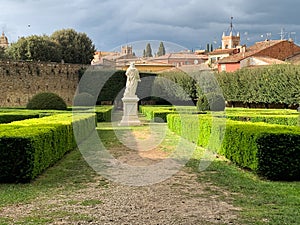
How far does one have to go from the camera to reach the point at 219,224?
170 inches

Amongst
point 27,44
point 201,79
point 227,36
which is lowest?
point 201,79

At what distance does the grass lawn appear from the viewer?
4.55 m

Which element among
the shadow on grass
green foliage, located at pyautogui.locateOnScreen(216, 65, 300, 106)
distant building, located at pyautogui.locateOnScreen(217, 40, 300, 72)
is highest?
distant building, located at pyautogui.locateOnScreen(217, 40, 300, 72)

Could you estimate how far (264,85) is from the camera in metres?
29.6

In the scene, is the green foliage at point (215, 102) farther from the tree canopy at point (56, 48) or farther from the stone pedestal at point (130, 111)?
the tree canopy at point (56, 48)

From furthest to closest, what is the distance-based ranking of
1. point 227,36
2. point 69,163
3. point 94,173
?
point 227,36 < point 69,163 < point 94,173

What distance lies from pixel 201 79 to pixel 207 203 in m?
32.1

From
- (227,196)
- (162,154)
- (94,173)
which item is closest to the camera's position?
(227,196)

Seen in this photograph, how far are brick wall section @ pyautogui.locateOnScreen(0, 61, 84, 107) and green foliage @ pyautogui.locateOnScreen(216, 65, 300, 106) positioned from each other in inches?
606

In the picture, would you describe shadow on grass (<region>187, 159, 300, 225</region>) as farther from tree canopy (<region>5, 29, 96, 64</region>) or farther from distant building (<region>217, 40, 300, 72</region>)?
distant building (<region>217, 40, 300, 72</region>)

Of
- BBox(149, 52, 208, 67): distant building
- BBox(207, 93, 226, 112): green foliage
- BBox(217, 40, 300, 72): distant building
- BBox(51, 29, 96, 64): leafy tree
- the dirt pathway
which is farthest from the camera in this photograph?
BBox(149, 52, 208, 67): distant building

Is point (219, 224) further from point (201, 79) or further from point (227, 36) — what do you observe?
point (227, 36)

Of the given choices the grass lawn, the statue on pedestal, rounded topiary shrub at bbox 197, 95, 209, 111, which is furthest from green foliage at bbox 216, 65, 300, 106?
the grass lawn

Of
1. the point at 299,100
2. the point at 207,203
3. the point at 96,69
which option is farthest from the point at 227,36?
the point at 207,203
